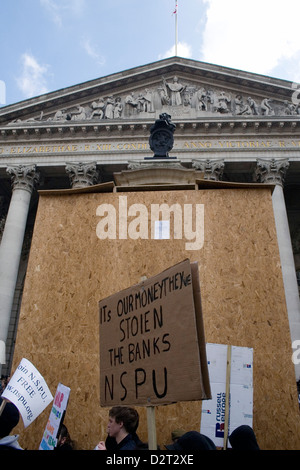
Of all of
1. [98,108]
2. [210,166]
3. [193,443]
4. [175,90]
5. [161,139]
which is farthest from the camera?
[175,90]

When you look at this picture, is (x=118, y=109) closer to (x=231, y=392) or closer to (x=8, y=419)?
(x=231, y=392)

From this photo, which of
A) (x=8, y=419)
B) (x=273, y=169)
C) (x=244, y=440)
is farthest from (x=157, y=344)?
(x=273, y=169)

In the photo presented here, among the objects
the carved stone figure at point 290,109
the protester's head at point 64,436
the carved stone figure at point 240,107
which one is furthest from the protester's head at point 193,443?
the carved stone figure at point 290,109

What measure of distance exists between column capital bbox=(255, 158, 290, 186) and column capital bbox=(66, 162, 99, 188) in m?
8.03

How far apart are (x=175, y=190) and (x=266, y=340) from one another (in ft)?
6.91

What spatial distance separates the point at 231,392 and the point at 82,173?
16.1 metres

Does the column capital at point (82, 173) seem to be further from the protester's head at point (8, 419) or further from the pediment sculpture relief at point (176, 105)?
the protester's head at point (8, 419)

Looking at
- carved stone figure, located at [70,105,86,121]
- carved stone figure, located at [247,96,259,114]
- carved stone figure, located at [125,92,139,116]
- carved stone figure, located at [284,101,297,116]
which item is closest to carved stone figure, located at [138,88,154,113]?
carved stone figure, located at [125,92,139,116]

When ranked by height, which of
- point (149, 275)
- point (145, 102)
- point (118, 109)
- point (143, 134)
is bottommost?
point (149, 275)

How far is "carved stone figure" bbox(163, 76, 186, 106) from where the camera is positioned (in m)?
20.5

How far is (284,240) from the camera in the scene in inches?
649

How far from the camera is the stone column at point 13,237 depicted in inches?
640

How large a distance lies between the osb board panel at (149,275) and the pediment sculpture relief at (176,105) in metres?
16.2
